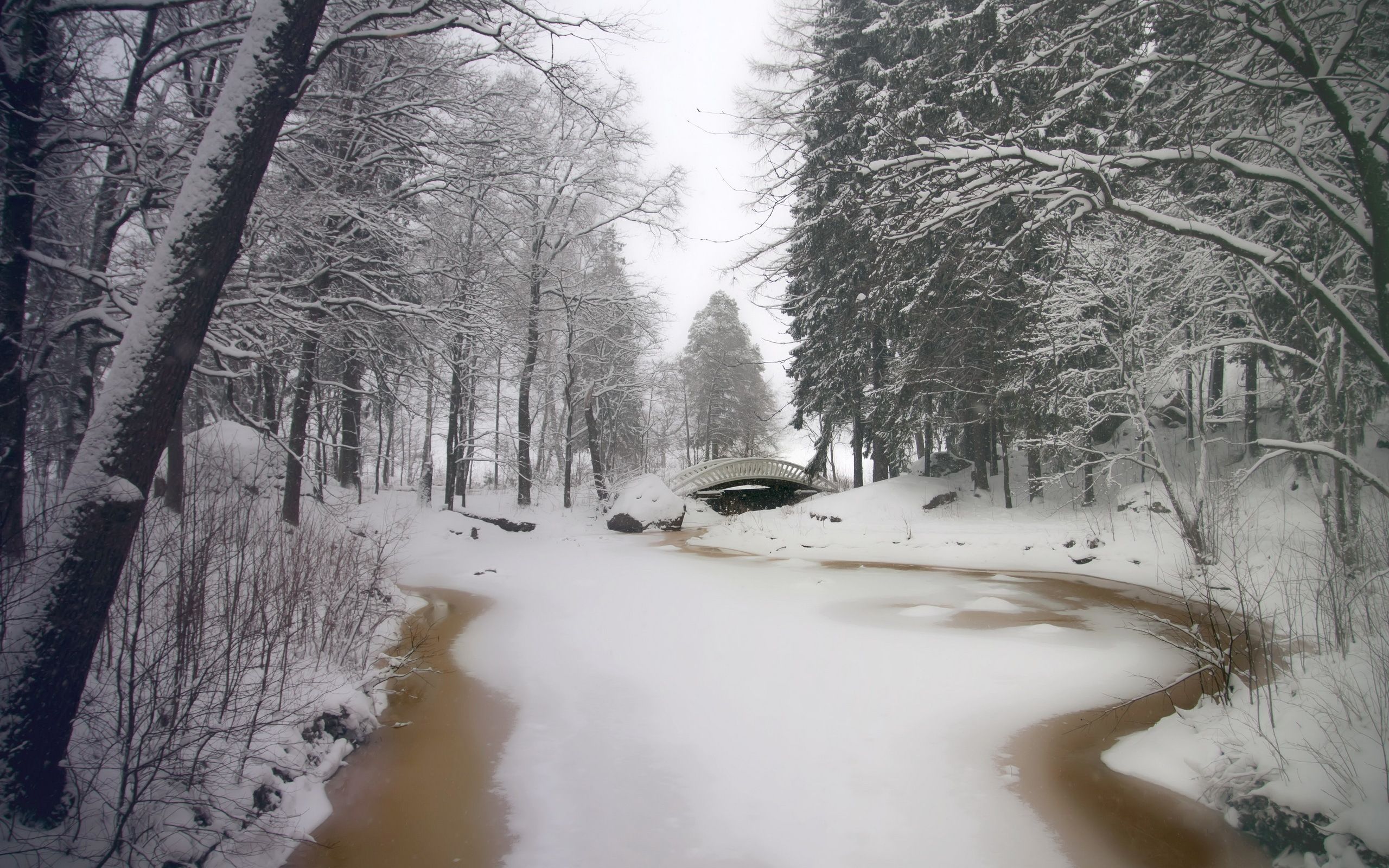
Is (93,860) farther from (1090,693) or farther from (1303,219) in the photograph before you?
(1303,219)

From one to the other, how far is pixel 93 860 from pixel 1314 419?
1451 centimetres

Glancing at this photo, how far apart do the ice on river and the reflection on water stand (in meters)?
0.19

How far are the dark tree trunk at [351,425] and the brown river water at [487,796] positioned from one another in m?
7.98

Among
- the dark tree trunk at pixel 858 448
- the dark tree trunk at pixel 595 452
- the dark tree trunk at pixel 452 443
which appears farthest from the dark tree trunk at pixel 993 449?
the dark tree trunk at pixel 452 443

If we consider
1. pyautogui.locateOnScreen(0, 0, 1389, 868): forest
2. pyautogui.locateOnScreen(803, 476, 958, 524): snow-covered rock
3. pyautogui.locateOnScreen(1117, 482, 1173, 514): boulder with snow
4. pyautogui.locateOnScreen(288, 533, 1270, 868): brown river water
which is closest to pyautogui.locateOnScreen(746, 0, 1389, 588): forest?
pyautogui.locateOnScreen(0, 0, 1389, 868): forest

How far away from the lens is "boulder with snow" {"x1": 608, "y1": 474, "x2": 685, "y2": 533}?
1891 centimetres

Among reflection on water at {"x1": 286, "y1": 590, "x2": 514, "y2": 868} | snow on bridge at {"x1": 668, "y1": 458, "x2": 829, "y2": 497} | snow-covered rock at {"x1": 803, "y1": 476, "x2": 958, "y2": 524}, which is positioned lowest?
reflection on water at {"x1": 286, "y1": 590, "x2": 514, "y2": 868}

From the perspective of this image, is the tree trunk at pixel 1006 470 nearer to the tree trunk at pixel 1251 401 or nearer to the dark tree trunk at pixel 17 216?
the tree trunk at pixel 1251 401

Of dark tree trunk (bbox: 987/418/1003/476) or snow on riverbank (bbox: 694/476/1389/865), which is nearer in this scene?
snow on riverbank (bbox: 694/476/1389/865)

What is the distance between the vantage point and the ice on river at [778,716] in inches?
151

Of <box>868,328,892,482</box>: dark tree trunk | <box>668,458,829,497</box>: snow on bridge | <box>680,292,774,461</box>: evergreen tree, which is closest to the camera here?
<box>868,328,892,482</box>: dark tree trunk

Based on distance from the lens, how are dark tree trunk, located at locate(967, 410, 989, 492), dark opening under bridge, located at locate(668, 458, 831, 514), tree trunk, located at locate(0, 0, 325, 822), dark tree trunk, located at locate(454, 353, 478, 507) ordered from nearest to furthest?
tree trunk, located at locate(0, 0, 325, 822) → dark tree trunk, located at locate(454, 353, 478, 507) → dark tree trunk, located at locate(967, 410, 989, 492) → dark opening under bridge, located at locate(668, 458, 831, 514)

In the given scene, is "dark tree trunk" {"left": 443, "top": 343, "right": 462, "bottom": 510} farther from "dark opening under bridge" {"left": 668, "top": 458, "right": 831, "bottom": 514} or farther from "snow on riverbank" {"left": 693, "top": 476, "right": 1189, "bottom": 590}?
"dark opening under bridge" {"left": 668, "top": 458, "right": 831, "bottom": 514}

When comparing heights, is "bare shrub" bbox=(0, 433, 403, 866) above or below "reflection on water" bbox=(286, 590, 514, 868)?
above
